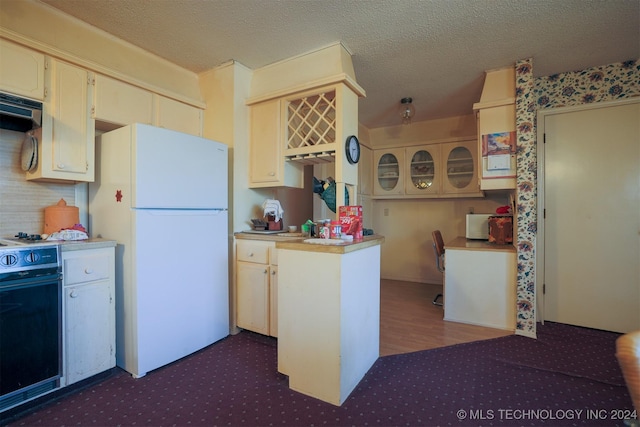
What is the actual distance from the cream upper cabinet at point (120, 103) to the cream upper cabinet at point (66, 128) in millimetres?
57

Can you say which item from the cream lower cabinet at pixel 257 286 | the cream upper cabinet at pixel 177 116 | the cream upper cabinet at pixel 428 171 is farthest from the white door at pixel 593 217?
the cream upper cabinet at pixel 177 116

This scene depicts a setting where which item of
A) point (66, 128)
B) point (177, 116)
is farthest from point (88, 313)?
point (177, 116)

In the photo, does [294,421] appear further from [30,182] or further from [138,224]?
[30,182]

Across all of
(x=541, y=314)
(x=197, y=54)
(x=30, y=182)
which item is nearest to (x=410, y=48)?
(x=197, y=54)

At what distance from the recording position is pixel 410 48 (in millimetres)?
2324

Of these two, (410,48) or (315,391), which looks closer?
(315,391)

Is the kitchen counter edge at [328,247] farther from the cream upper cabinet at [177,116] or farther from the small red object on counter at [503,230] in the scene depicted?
the small red object on counter at [503,230]

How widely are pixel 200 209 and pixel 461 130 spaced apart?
350 centimetres

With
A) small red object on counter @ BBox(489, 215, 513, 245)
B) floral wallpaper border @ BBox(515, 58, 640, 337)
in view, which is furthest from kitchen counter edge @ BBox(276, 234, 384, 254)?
small red object on counter @ BBox(489, 215, 513, 245)

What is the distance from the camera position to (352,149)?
2.32 metres

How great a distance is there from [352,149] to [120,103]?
1782 mm

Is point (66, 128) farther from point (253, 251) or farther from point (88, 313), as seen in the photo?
point (253, 251)

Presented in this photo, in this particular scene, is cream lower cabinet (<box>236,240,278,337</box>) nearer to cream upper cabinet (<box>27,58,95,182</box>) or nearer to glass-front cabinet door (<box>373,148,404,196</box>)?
cream upper cabinet (<box>27,58,95,182</box>)

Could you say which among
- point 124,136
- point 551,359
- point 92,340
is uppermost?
point 124,136
